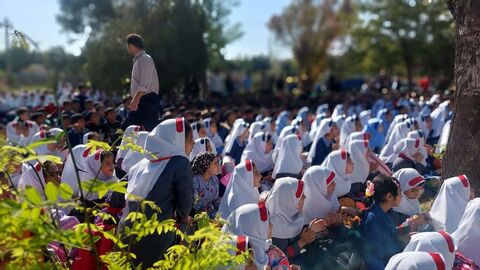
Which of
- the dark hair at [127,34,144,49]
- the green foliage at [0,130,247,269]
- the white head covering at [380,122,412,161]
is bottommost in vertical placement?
the white head covering at [380,122,412,161]

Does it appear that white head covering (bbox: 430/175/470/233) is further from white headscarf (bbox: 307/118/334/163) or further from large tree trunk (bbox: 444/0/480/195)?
white headscarf (bbox: 307/118/334/163)

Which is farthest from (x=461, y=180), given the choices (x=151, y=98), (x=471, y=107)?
(x=151, y=98)

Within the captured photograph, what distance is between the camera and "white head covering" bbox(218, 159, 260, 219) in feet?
17.8

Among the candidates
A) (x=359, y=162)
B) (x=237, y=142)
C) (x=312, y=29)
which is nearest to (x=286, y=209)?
(x=359, y=162)

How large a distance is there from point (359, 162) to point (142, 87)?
3.18 meters

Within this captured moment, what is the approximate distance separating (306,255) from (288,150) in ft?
11.1

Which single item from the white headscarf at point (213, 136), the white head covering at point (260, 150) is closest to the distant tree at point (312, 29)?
the white headscarf at point (213, 136)

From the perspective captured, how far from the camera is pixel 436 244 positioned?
347 centimetres

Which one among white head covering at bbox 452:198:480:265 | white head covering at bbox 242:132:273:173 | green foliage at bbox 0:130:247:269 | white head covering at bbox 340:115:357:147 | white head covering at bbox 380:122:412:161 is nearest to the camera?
green foliage at bbox 0:130:247:269

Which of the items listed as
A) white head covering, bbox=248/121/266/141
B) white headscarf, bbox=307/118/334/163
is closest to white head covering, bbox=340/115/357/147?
white headscarf, bbox=307/118/334/163

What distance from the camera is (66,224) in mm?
4375

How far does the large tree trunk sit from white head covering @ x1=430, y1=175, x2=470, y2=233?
1.32 metres

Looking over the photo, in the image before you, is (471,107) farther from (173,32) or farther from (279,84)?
(279,84)

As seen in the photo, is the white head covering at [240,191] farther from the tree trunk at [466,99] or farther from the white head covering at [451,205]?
the tree trunk at [466,99]
